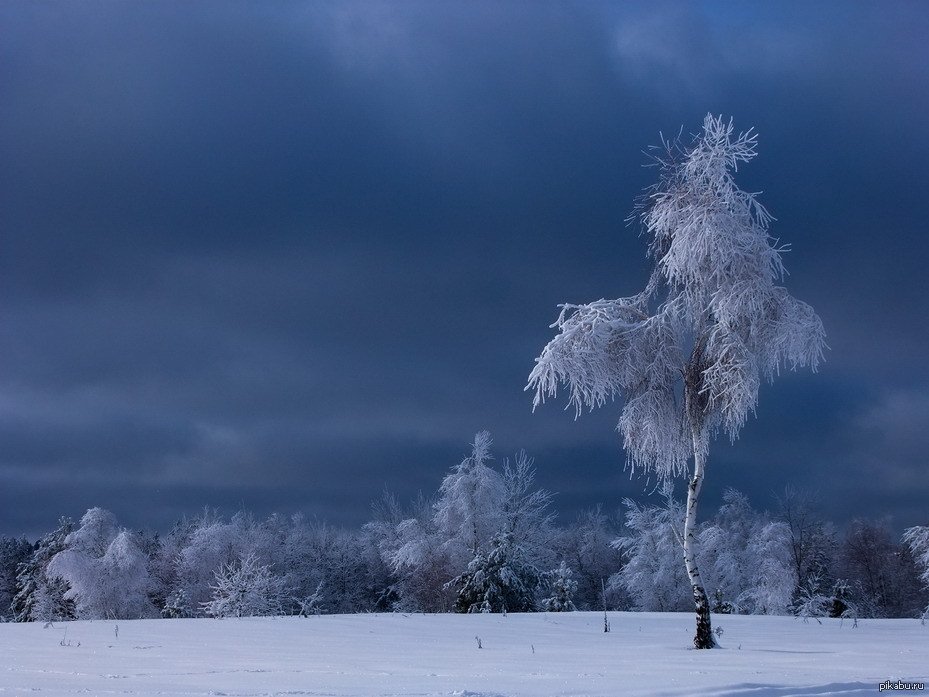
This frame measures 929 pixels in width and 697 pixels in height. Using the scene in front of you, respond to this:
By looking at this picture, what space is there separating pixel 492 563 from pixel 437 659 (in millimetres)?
33654

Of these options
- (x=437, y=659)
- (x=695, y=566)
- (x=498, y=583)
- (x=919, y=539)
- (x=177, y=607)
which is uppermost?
(x=919, y=539)

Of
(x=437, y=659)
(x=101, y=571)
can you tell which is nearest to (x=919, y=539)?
(x=437, y=659)

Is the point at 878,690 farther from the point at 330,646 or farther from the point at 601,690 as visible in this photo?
the point at 330,646

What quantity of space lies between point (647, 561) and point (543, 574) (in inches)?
519

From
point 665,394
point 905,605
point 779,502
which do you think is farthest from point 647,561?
point 665,394

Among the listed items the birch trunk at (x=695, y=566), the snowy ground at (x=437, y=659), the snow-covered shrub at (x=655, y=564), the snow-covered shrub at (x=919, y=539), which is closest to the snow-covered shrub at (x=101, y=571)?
the snow-covered shrub at (x=655, y=564)

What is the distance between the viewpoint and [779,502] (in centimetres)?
5659

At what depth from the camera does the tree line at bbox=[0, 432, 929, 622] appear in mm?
47469

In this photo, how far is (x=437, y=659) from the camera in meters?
12.6

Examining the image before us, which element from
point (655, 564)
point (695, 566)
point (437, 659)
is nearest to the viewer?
point (437, 659)

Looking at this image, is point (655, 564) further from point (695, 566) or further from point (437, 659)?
point (437, 659)

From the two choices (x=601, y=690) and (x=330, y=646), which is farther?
(x=330, y=646)

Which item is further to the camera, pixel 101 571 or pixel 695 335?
pixel 101 571

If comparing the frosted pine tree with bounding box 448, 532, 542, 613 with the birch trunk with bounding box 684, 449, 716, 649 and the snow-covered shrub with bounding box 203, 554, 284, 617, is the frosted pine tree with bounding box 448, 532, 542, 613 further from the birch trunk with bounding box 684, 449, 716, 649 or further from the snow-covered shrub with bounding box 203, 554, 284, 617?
the birch trunk with bounding box 684, 449, 716, 649
